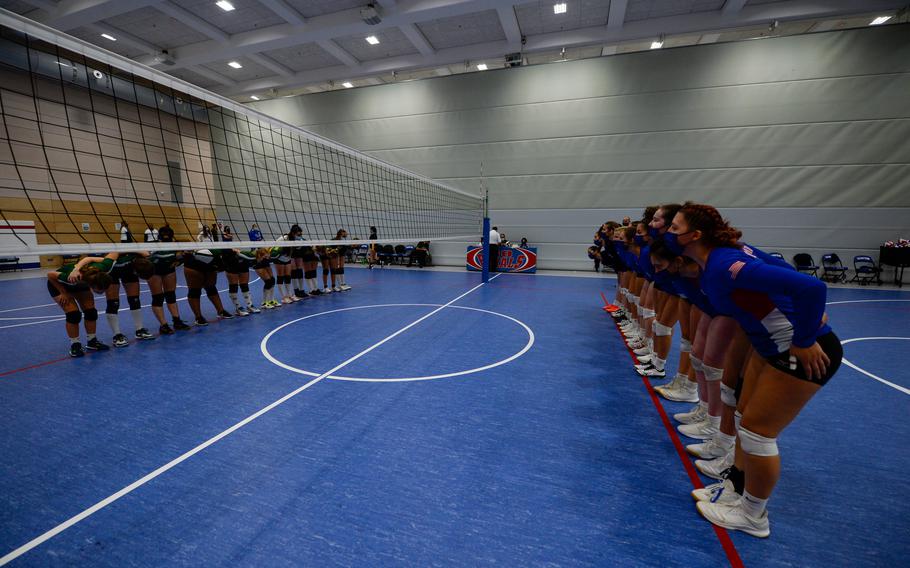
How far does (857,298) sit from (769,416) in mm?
10156

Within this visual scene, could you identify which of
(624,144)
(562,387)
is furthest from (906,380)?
(624,144)

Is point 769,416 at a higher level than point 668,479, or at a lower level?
higher

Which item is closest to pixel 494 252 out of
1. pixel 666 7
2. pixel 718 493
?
pixel 666 7

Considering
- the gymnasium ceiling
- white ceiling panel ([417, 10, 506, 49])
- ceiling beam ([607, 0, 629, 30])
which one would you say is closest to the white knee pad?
the gymnasium ceiling

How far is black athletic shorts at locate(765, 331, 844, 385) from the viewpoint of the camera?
5.64 feet

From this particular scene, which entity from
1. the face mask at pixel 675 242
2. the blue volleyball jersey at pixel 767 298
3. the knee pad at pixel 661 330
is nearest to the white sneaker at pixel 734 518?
the blue volleyball jersey at pixel 767 298

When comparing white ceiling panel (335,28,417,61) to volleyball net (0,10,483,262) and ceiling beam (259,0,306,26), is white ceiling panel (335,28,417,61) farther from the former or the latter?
volleyball net (0,10,483,262)

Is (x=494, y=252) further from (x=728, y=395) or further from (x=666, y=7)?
(x=728, y=395)

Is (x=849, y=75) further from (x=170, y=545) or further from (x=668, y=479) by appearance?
(x=170, y=545)

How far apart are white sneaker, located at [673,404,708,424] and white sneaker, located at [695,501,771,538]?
3.34ft

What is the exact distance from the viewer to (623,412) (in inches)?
126

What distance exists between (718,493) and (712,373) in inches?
33.0

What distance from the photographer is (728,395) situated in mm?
2400

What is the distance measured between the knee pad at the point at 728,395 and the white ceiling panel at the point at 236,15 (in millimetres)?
14224
